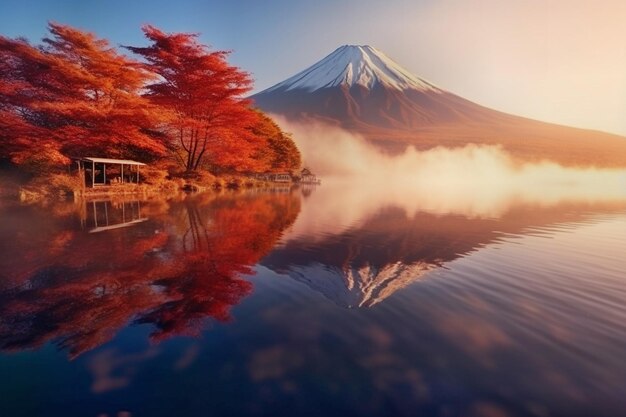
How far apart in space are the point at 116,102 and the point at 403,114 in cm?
10631

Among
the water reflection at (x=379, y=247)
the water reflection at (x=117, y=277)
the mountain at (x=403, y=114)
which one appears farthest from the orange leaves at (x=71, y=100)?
the mountain at (x=403, y=114)

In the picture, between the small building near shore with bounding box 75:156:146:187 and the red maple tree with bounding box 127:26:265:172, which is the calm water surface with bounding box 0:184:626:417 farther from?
the red maple tree with bounding box 127:26:265:172

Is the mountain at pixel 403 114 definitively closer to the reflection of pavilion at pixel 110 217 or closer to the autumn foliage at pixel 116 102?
the autumn foliage at pixel 116 102

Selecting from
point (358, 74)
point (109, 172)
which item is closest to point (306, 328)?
point (109, 172)

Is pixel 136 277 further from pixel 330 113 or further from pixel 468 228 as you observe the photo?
pixel 330 113

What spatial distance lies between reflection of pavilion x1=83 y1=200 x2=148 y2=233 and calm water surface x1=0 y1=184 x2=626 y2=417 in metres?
1.67

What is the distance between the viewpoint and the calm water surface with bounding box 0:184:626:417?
9.41 ft

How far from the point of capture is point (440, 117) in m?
113

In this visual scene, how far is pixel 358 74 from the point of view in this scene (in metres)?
140

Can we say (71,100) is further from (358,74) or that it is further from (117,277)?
(358,74)

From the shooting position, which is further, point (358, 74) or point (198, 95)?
point (358, 74)

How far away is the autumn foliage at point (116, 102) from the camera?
20047 millimetres

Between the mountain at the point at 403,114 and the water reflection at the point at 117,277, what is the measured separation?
8444 centimetres

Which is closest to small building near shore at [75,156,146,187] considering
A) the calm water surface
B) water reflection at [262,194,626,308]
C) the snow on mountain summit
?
the calm water surface
